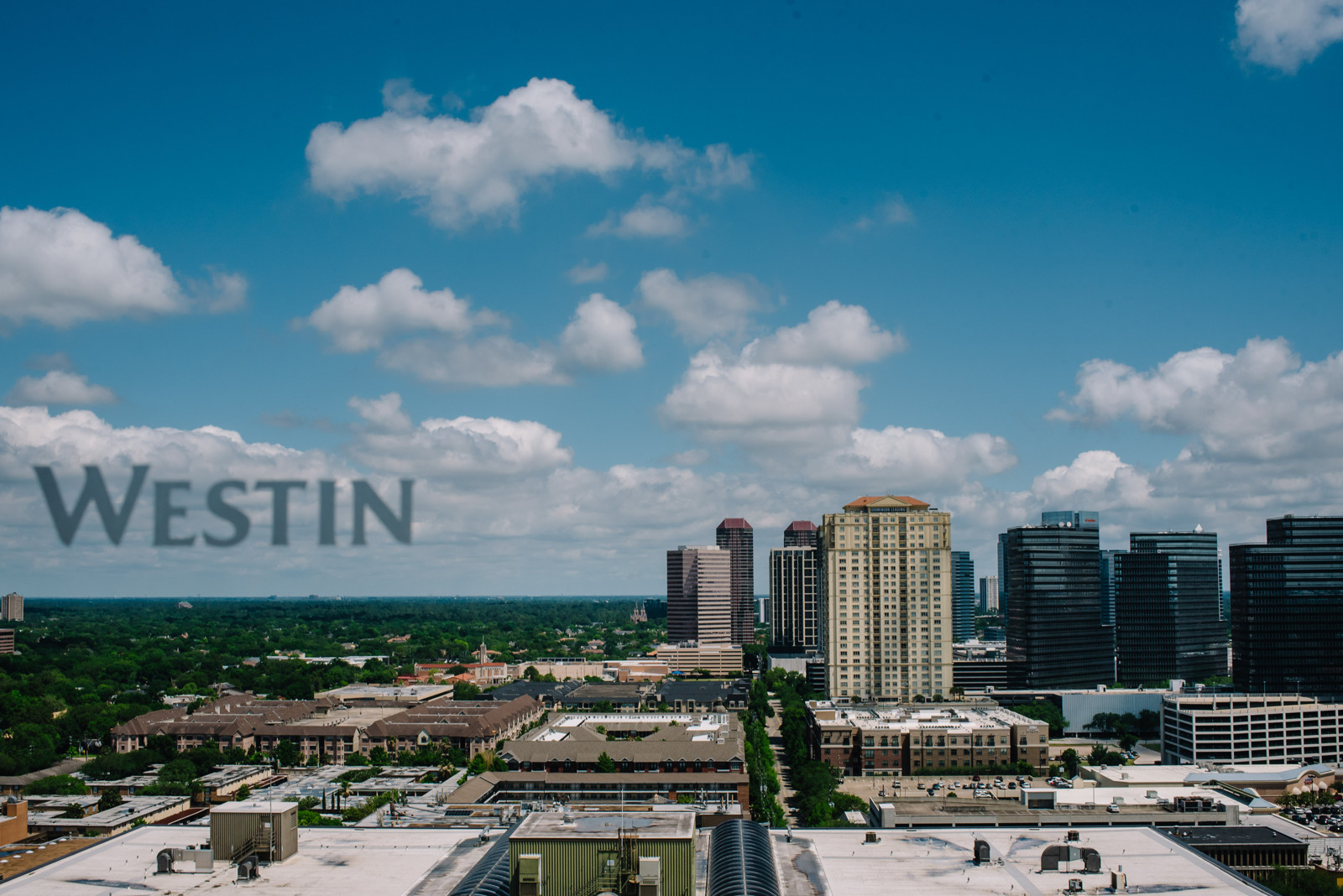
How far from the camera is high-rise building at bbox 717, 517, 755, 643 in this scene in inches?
4417

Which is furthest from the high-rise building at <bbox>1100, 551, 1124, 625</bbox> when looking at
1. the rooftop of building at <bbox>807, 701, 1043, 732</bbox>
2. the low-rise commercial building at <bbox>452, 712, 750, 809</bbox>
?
the low-rise commercial building at <bbox>452, 712, 750, 809</bbox>

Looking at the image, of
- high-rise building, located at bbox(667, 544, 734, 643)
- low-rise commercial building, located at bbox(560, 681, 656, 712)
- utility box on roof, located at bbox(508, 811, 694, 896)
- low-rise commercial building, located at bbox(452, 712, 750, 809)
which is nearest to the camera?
utility box on roof, located at bbox(508, 811, 694, 896)

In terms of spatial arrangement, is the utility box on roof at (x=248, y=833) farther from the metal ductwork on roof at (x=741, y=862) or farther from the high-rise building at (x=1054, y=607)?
the high-rise building at (x=1054, y=607)

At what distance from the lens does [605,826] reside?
1612 cm

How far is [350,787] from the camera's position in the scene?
41.3 m

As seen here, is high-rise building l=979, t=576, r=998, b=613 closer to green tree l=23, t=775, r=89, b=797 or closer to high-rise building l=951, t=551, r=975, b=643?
high-rise building l=951, t=551, r=975, b=643

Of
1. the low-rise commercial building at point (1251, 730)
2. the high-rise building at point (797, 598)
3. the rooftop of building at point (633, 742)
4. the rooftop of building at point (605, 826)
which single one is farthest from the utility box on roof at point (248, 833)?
the high-rise building at point (797, 598)

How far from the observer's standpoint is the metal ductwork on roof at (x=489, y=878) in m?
16.7

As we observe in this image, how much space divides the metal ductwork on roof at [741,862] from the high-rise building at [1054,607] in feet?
168

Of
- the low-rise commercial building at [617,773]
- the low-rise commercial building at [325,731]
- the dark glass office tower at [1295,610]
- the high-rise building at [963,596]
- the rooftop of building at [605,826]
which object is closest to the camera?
the rooftop of building at [605,826]

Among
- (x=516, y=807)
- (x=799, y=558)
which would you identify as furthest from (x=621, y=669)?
(x=516, y=807)

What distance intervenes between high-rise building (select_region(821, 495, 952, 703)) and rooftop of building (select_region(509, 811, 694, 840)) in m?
43.5

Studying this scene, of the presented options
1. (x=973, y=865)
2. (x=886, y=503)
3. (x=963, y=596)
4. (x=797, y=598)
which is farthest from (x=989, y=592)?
(x=973, y=865)

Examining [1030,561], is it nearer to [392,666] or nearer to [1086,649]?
[1086,649]
